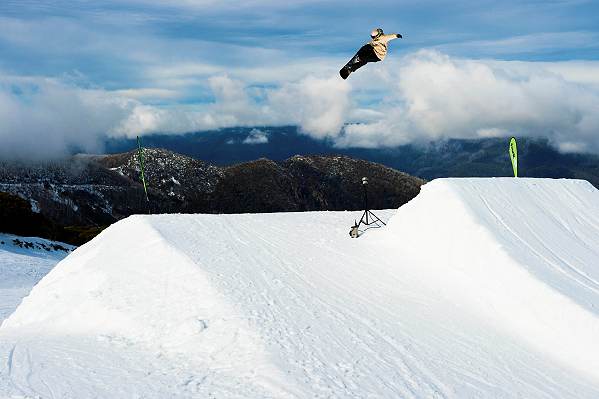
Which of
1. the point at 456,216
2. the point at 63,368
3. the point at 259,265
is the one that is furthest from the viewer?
the point at 456,216

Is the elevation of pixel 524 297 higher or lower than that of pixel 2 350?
higher

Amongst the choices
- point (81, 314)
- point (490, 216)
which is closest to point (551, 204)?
point (490, 216)

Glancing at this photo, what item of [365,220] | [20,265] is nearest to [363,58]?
[365,220]

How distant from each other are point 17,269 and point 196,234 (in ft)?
65.6

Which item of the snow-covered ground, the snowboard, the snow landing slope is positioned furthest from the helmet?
Answer: the snow-covered ground

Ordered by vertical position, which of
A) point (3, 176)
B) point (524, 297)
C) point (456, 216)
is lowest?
point (3, 176)

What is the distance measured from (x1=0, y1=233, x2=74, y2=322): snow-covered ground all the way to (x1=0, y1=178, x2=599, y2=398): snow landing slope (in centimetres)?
812

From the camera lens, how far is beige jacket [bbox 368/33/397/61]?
13786mm

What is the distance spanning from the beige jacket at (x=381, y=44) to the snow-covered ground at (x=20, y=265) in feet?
55.9

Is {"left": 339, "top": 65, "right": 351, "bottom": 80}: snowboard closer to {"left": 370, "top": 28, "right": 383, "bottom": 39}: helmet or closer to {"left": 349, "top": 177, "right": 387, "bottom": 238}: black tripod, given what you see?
{"left": 370, "top": 28, "right": 383, "bottom": 39}: helmet

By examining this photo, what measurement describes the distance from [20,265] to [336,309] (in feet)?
94.4

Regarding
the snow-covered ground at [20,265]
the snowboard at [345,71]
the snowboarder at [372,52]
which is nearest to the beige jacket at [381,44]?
the snowboarder at [372,52]

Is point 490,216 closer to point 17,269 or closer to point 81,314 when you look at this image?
point 81,314

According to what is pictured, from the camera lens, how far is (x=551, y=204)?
19891 mm
